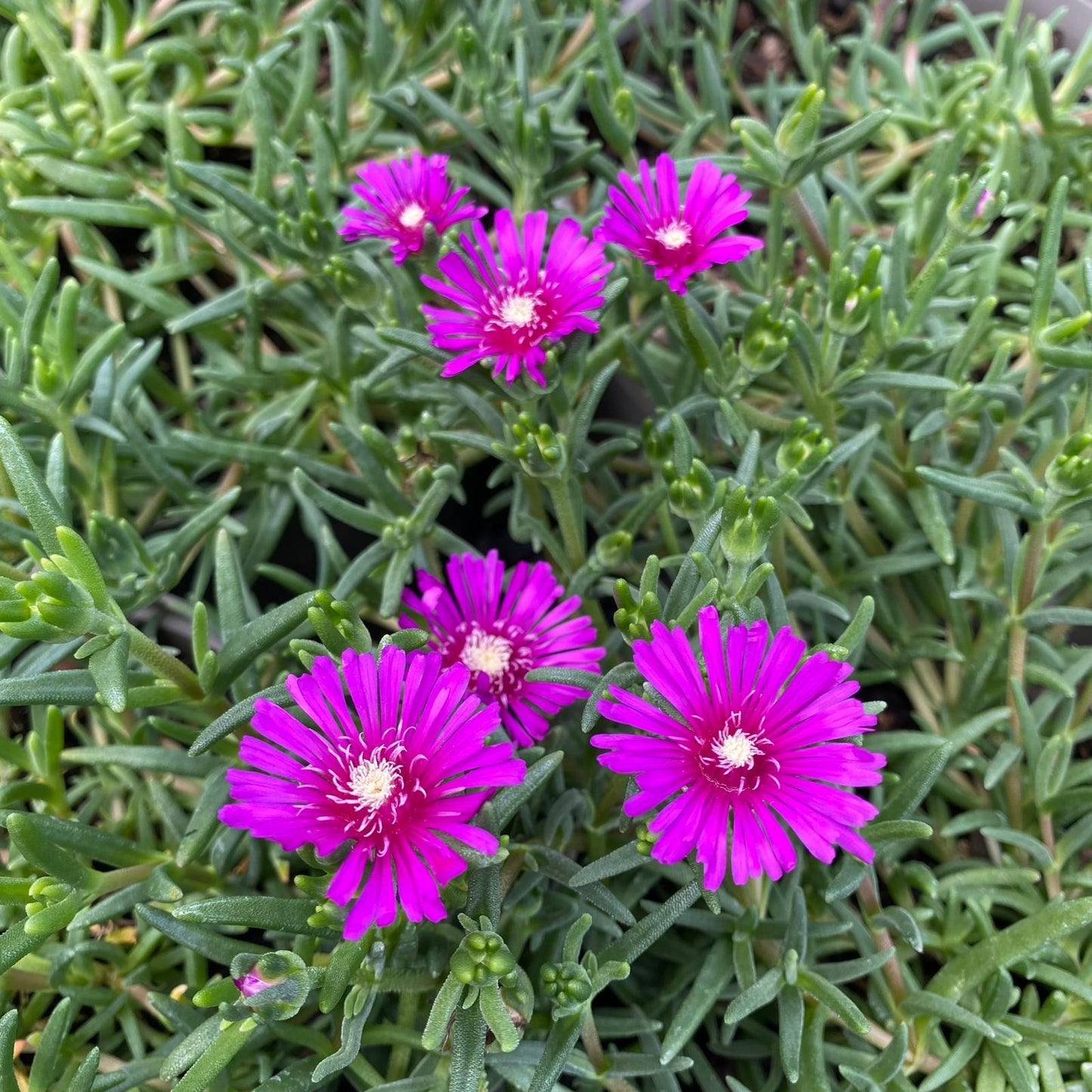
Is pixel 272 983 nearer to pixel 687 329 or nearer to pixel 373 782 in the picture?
pixel 373 782

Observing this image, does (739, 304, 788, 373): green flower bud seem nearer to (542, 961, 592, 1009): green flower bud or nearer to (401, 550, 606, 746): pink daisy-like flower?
(401, 550, 606, 746): pink daisy-like flower

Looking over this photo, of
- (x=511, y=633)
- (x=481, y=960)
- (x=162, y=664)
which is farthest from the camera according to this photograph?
(x=511, y=633)

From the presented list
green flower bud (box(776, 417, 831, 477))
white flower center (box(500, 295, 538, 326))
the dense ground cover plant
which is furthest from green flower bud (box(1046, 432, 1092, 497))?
white flower center (box(500, 295, 538, 326))

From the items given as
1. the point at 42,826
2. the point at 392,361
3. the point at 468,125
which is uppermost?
the point at 468,125

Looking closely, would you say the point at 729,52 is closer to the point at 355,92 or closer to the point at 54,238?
the point at 355,92

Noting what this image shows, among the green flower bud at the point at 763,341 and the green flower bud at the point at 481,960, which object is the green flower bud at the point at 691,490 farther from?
the green flower bud at the point at 481,960

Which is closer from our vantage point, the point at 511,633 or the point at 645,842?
the point at 645,842

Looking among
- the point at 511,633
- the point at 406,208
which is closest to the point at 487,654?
the point at 511,633

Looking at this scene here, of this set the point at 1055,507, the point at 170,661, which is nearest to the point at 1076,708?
the point at 1055,507
